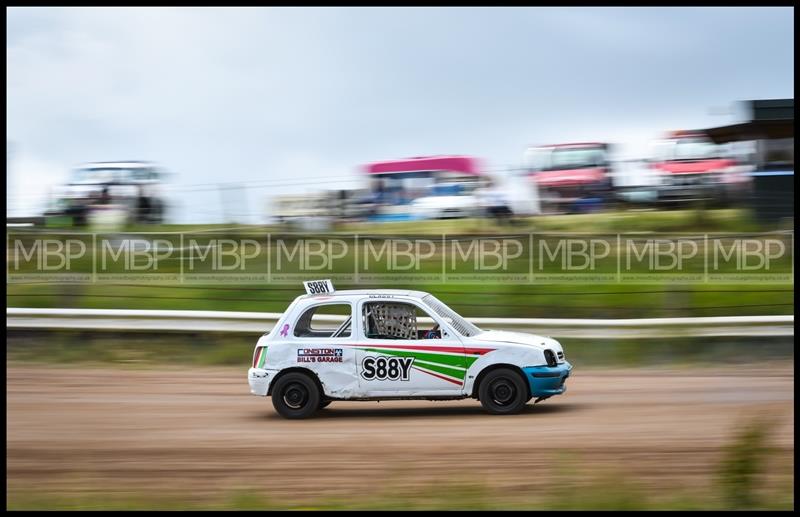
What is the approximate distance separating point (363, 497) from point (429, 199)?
13.4 meters

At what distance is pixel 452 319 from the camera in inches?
399

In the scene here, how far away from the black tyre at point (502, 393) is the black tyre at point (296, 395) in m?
1.77

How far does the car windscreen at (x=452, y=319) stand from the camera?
10.0m

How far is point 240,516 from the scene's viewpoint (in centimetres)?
623

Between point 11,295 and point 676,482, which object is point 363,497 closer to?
point 676,482

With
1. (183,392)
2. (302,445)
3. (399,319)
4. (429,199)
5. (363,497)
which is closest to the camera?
(363,497)

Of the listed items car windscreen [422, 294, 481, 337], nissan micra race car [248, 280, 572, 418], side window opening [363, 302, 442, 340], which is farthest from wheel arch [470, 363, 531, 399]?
side window opening [363, 302, 442, 340]

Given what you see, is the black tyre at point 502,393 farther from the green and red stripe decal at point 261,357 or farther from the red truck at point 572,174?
the red truck at point 572,174

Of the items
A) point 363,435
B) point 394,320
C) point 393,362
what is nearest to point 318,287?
point 394,320

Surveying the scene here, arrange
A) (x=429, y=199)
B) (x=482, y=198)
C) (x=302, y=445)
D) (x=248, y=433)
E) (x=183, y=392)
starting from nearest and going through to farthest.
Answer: (x=302, y=445)
(x=248, y=433)
(x=183, y=392)
(x=482, y=198)
(x=429, y=199)

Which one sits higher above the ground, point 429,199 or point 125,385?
point 429,199

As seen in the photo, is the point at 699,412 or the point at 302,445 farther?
the point at 699,412

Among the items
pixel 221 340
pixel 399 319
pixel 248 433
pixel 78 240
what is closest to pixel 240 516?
pixel 248 433

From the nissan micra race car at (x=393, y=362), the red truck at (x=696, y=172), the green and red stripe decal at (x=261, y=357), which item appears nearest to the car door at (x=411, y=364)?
the nissan micra race car at (x=393, y=362)
